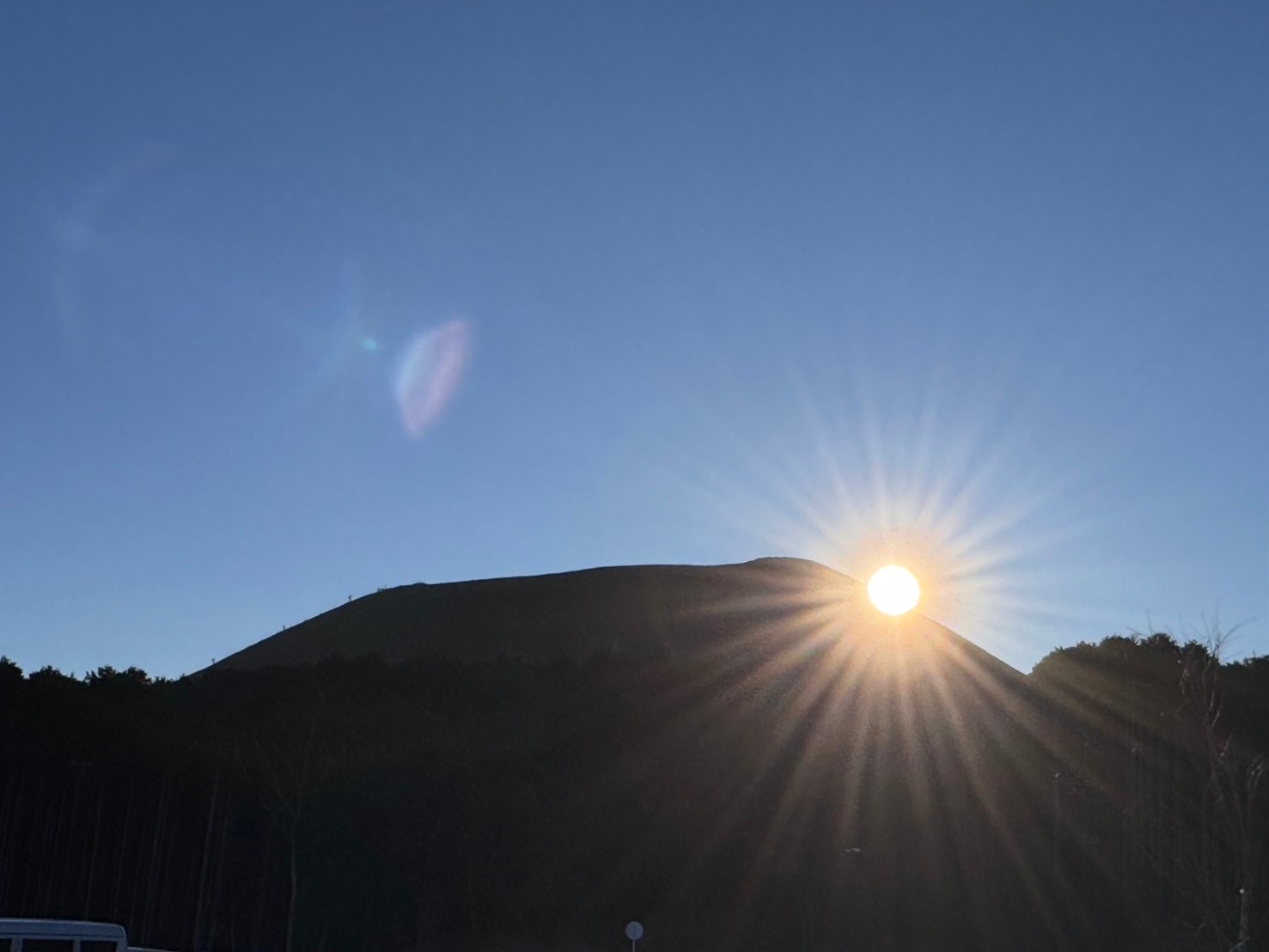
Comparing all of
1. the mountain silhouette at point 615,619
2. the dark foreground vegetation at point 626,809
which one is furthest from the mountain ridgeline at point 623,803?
the mountain silhouette at point 615,619

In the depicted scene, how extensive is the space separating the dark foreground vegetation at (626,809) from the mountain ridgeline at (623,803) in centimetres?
10

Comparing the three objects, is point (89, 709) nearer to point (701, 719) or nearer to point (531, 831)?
point (531, 831)

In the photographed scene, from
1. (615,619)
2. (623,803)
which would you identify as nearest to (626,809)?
(623,803)

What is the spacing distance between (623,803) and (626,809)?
0.81 feet

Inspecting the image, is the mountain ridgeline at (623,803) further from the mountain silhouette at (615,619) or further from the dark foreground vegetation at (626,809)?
the mountain silhouette at (615,619)

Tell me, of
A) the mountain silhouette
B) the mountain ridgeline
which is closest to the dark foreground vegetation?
the mountain ridgeline

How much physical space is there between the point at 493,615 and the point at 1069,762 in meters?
52.8

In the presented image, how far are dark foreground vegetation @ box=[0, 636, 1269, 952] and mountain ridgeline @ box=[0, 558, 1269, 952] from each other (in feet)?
0.31

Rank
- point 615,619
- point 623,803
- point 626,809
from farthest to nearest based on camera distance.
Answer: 1. point 615,619
2. point 623,803
3. point 626,809

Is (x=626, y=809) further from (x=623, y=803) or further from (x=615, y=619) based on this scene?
(x=615, y=619)

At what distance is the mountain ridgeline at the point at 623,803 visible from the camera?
38031 mm

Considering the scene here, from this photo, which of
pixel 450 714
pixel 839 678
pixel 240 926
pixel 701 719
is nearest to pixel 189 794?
pixel 240 926

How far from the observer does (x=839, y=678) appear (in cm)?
5397

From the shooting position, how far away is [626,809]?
4159 centimetres
